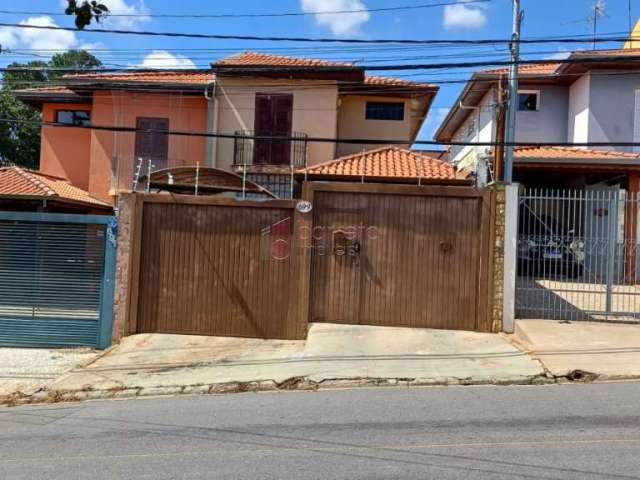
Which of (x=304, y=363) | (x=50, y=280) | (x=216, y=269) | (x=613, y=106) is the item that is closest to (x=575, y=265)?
(x=304, y=363)

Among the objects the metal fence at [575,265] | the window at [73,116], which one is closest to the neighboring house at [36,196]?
the window at [73,116]

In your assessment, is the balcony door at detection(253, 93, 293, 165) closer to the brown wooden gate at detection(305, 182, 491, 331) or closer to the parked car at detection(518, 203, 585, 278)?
the brown wooden gate at detection(305, 182, 491, 331)

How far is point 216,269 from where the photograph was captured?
37.0ft

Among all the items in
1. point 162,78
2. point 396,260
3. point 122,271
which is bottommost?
point 122,271

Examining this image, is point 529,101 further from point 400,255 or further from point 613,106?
point 400,255

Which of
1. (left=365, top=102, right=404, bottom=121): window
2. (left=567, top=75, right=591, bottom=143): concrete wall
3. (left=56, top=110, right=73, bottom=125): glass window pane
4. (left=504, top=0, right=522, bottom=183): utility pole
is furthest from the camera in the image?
(left=56, top=110, right=73, bottom=125): glass window pane

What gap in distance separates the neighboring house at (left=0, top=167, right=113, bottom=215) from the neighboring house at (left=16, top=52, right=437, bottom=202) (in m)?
1.55

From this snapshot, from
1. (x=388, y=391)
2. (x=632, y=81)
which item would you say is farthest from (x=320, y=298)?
(x=632, y=81)

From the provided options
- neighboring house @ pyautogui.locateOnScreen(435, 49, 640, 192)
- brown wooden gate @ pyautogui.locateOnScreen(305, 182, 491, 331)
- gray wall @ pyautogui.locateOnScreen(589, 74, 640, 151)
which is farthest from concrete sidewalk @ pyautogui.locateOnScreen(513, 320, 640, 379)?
gray wall @ pyautogui.locateOnScreen(589, 74, 640, 151)

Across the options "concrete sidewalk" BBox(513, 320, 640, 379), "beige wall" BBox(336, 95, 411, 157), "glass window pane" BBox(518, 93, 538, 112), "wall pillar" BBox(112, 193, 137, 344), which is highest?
"glass window pane" BBox(518, 93, 538, 112)

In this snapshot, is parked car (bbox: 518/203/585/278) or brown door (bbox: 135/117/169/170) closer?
parked car (bbox: 518/203/585/278)

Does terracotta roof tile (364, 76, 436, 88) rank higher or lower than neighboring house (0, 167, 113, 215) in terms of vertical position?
higher

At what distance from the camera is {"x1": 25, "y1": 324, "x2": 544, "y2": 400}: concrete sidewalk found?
8297mm

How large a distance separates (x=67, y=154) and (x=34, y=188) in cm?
548
